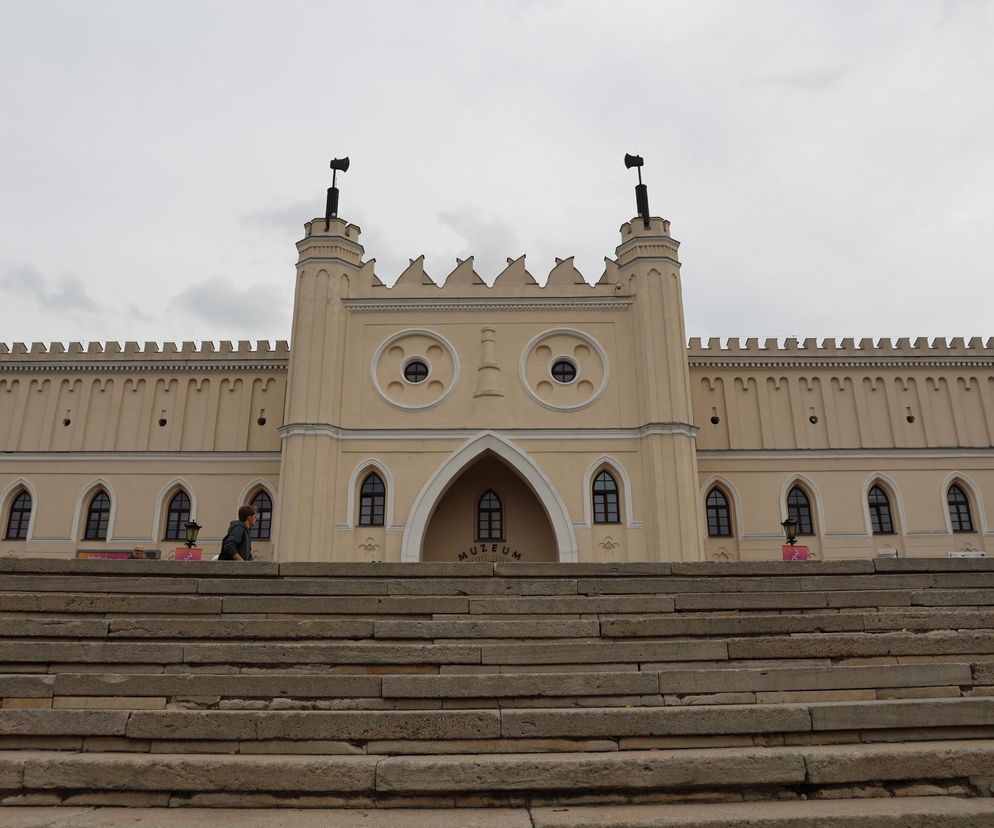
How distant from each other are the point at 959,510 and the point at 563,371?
13.7 metres

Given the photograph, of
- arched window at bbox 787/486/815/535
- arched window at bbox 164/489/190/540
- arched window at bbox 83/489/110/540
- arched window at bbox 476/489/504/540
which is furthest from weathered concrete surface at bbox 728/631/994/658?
arched window at bbox 83/489/110/540

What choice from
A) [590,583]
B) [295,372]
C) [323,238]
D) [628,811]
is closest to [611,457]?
[295,372]

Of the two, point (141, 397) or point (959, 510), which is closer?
point (959, 510)

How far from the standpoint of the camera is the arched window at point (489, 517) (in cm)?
2241

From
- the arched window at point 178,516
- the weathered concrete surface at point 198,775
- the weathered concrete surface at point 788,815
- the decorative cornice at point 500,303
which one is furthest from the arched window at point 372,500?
the weathered concrete surface at point 788,815

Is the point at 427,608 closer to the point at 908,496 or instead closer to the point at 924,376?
the point at 908,496

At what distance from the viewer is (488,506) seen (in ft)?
74.9

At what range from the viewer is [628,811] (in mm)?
4992

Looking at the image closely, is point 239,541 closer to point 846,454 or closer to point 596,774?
point 596,774

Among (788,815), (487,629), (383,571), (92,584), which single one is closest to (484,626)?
(487,629)

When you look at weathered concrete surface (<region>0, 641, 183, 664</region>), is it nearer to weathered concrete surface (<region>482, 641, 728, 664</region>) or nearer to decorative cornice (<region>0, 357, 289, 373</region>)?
weathered concrete surface (<region>482, 641, 728, 664</region>)

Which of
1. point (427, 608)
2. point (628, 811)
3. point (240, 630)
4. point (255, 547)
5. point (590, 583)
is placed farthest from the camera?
point (255, 547)

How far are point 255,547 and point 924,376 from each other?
23071 millimetres

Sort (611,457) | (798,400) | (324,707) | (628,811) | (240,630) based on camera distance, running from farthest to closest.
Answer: (798,400), (611,457), (240,630), (324,707), (628,811)
